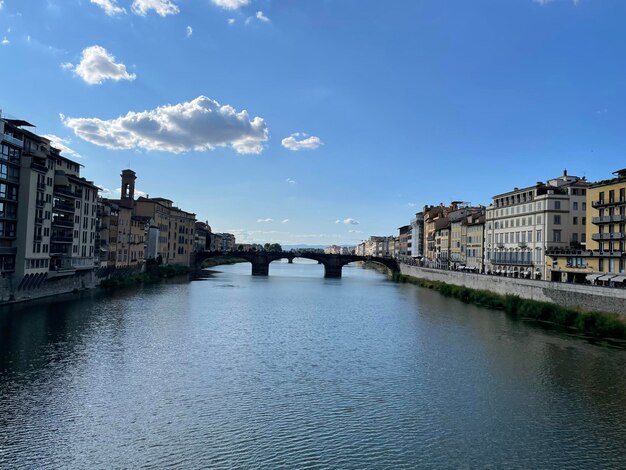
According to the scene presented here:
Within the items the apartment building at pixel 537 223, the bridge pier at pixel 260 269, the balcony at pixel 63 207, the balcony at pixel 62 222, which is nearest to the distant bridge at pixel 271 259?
the bridge pier at pixel 260 269

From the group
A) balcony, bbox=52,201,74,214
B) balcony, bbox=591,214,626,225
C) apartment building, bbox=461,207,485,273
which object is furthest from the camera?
apartment building, bbox=461,207,485,273

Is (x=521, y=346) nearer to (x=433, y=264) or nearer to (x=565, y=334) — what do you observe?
(x=565, y=334)

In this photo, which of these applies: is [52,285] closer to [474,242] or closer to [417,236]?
[474,242]

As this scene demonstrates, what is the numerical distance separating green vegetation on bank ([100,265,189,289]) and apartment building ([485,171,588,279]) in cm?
5846

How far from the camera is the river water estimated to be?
18359 millimetres

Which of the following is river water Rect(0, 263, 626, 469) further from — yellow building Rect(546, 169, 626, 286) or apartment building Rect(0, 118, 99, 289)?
yellow building Rect(546, 169, 626, 286)

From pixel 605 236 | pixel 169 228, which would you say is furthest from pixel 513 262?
pixel 169 228

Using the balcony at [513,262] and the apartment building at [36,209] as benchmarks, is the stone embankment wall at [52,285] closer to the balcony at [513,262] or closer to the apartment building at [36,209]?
the apartment building at [36,209]

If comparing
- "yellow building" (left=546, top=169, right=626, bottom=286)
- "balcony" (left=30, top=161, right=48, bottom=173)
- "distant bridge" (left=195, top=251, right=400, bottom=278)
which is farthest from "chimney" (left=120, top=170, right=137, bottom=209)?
→ "yellow building" (left=546, top=169, right=626, bottom=286)

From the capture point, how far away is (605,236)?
4981cm

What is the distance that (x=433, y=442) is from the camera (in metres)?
19.7

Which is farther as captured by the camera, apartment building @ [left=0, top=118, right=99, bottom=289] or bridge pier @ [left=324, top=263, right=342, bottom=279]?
bridge pier @ [left=324, top=263, right=342, bottom=279]

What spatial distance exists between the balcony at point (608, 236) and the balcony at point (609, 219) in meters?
1.21

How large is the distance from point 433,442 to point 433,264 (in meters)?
99.5
